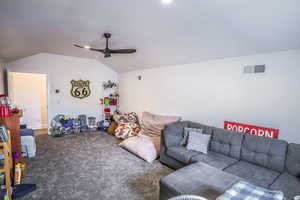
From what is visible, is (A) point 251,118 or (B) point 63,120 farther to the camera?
(B) point 63,120

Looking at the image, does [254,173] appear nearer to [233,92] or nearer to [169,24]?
[233,92]

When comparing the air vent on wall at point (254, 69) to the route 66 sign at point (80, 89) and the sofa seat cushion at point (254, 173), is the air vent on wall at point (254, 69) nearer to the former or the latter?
the sofa seat cushion at point (254, 173)

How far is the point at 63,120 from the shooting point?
509 cm

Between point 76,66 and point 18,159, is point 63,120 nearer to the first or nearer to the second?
point 76,66

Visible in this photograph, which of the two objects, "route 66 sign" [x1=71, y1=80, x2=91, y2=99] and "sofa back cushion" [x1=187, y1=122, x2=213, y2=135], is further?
"route 66 sign" [x1=71, y1=80, x2=91, y2=99]

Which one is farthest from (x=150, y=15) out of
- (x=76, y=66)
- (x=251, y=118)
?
(x=76, y=66)

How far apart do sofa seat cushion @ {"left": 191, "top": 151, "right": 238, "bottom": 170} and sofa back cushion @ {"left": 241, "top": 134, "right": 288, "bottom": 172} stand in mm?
258

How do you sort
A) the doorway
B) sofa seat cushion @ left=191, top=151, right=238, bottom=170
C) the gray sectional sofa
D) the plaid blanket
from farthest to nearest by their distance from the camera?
the doorway < sofa seat cushion @ left=191, top=151, right=238, bottom=170 < the gray sectional sofa < the plaid blanket

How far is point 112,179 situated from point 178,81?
8.97ft

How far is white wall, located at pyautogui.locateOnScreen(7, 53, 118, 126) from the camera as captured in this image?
4.76 m

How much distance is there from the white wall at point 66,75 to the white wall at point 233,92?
2213 millimetres

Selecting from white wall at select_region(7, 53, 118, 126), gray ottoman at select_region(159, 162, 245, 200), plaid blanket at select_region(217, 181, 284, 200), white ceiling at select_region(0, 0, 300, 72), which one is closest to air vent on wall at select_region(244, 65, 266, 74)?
white ceiling at select_region(0, 0, 300, 72)

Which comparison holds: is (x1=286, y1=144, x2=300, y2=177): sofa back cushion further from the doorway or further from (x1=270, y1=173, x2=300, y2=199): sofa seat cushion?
the doorway

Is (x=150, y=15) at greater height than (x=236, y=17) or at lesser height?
greater
